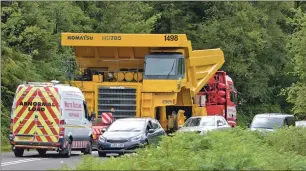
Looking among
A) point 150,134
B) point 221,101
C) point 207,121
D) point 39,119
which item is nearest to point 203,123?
point 207,121

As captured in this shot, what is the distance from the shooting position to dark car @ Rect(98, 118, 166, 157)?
27375 millimetres

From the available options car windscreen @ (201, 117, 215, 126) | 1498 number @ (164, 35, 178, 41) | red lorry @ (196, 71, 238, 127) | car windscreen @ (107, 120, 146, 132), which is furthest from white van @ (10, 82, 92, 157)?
red lorry @ (196, 71, 238, 127)

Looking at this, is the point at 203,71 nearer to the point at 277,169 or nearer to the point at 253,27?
the point at 277,169

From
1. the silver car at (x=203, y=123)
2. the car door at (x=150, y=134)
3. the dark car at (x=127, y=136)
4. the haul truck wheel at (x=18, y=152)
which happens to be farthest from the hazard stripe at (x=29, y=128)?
the silver car at (x=203, y=123)

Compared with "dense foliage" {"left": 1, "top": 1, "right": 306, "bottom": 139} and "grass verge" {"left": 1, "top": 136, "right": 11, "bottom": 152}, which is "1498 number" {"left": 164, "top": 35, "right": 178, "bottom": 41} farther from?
"dense foliage" {"left": 1, "top": 1, "right": 306, "bottom": 139}

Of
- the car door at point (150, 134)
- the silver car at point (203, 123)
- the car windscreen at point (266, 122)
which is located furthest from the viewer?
the car windscreen at point (266, 122)

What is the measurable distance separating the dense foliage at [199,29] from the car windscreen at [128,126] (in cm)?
1157

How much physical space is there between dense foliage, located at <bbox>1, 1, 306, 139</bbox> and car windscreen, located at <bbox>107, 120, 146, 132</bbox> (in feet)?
38.0

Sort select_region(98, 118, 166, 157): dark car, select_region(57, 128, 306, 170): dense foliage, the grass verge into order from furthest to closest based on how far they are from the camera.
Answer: the grass verge < select_region(98, 118, 166, 157): dark car < select_region(57, 128, 306, 170): dense foliage

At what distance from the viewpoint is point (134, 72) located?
1309 inches

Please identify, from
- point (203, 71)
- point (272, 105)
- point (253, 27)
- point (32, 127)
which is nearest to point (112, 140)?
point (32, 127)

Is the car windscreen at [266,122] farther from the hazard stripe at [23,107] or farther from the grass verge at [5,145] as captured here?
the hazard stripe at [23,107]

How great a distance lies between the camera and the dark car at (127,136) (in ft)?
89.8

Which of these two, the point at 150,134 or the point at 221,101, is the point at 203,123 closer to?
the point at 150,134
